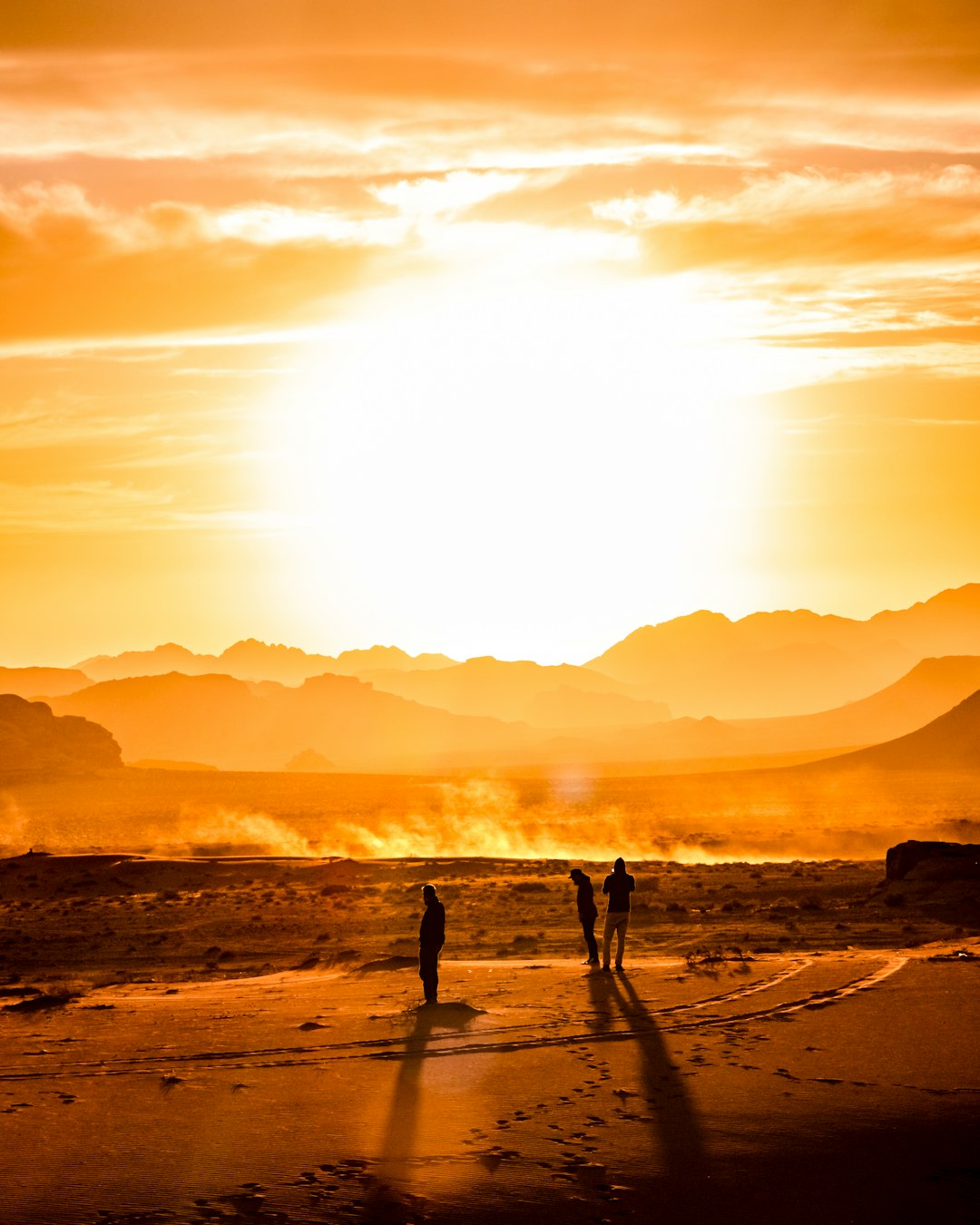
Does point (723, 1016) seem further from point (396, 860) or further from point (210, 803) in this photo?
point (210, 803)

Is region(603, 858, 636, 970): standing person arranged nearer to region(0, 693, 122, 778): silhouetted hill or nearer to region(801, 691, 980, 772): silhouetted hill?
region(801, 691, 980, 772): silhouetted hill

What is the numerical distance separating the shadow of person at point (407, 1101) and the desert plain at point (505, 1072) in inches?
1.6

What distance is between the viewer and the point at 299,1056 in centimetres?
1454

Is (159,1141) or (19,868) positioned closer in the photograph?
(159,1141)

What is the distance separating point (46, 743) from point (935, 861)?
471ft

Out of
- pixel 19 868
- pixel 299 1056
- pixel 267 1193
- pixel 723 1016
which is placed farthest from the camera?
pixel 19 868

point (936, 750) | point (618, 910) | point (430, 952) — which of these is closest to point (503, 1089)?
point (430, 952)

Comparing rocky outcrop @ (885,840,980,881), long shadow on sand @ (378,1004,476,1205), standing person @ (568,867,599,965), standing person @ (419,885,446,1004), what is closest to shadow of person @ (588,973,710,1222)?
long shadow on sand @ (378,1004,476,1205)

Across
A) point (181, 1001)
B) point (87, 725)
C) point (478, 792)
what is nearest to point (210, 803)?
point (478, 792)

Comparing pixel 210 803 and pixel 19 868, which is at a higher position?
pixel 210 803

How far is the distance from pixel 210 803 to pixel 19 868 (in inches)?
Answer: 2938

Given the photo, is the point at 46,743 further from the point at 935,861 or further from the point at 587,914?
the point at 587,914

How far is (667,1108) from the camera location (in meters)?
12.0

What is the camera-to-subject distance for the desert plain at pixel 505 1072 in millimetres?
9906
